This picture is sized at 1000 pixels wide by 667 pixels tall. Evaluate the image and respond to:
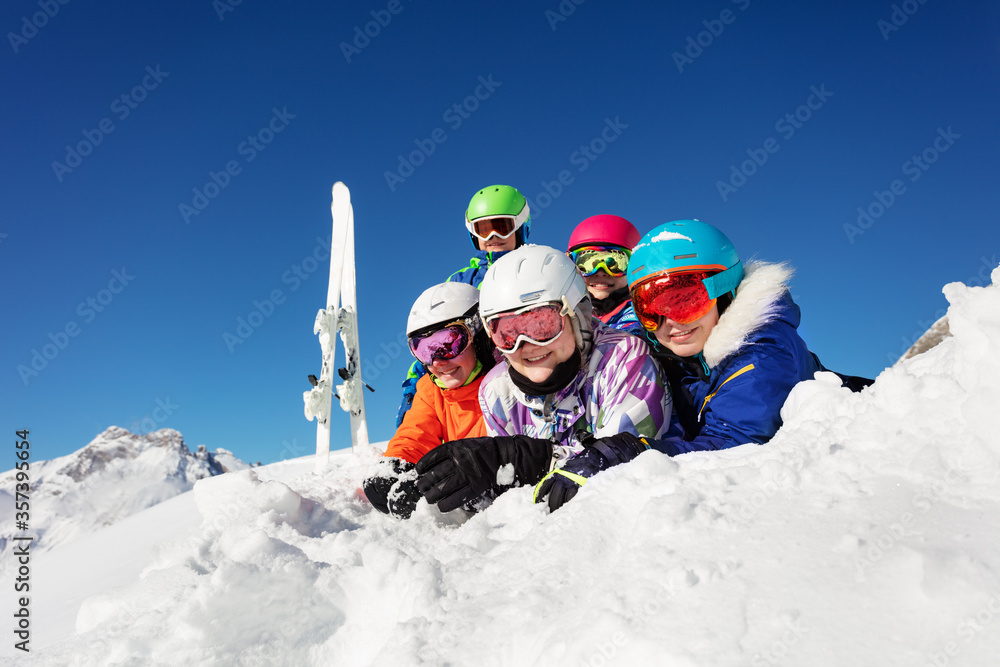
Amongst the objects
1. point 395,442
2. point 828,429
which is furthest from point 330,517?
point 828,429

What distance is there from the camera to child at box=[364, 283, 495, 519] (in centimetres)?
366

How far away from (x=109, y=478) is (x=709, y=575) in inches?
5785

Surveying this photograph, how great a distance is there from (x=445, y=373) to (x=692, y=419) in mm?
1631

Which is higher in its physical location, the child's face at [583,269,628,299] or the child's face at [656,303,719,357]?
the child's face at [583,269,628,299]

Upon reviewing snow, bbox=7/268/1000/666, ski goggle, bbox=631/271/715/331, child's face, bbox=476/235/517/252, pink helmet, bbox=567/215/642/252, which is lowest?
snow, bbox=7/268/1000/666

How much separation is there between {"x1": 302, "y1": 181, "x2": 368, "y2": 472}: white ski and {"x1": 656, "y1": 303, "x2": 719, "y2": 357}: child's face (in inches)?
177

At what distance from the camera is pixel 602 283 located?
508 centimetres

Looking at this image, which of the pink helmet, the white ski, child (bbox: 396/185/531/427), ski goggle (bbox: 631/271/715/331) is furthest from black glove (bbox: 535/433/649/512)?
the white ski

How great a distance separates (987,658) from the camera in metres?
0.90

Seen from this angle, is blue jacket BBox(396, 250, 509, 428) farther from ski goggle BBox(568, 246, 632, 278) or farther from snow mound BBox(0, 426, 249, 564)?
snow mound BBox(0, 426, 249, 564)

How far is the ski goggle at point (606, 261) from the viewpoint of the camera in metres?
5.04

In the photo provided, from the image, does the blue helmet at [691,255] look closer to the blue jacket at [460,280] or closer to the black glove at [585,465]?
the black glove at [585,465]

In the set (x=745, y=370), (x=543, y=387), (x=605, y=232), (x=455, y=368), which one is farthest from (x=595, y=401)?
(x=605, y=232)

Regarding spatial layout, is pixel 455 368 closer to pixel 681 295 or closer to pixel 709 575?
pixel 681 295
